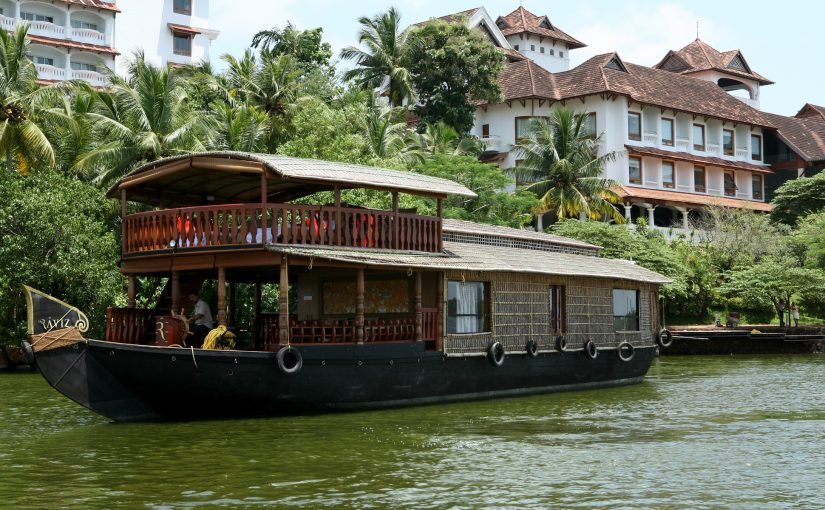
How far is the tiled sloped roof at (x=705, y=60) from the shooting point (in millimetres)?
57438

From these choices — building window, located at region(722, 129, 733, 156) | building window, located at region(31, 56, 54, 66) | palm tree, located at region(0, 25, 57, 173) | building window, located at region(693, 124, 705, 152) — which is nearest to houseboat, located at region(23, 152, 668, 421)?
palm tree, located at region(0, 25, 57, 173)

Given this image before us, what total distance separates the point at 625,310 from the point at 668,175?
89.1 ft

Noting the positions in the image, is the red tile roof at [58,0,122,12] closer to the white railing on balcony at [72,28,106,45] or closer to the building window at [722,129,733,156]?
the white railing on balcony at [72,28,106,45]

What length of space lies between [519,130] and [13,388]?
2948 cm

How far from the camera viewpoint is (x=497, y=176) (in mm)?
33906

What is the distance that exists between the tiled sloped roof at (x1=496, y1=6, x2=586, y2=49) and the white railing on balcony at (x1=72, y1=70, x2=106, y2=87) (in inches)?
833

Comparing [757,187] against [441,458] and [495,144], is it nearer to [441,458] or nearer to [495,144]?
[495,144]

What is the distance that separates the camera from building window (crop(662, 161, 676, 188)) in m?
46.3

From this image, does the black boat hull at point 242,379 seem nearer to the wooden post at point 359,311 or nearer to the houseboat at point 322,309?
the houseboat at point 322,309

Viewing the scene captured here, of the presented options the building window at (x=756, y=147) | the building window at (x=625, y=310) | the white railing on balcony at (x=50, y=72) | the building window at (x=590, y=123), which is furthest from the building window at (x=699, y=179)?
the white railing on balcony at (x=50, y=72)

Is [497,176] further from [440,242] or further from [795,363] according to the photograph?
[440,242]

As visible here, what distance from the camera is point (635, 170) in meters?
45.2

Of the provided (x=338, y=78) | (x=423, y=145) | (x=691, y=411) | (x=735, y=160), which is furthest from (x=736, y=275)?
(x=691, y=411)

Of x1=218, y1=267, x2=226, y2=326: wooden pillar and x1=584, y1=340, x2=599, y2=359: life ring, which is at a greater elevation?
x1=218, y1=267, x2=226, y2=326: wooden pillar
